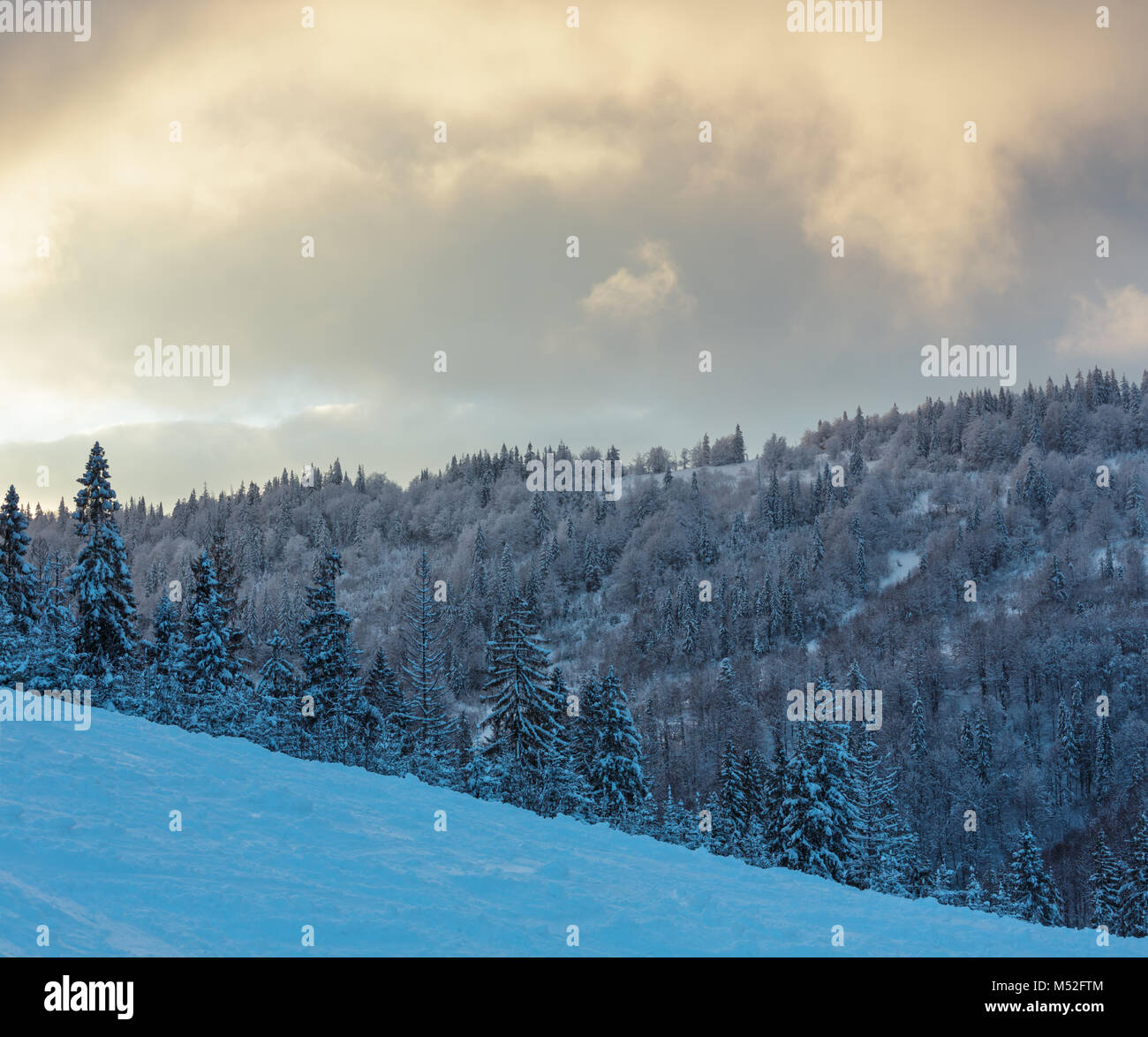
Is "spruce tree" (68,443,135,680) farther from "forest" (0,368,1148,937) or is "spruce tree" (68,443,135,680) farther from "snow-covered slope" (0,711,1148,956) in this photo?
"snow-covered slope" (0,711,1148,956)

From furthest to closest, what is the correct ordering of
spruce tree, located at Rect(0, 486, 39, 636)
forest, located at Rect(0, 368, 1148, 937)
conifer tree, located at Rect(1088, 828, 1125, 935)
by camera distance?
conifer tree, located at Rect(1088, 828, 1125, 935), spruce tree, located at Rect(0, 486, 39, 636), forest, located at Rect(0, 368, 1148, 937)

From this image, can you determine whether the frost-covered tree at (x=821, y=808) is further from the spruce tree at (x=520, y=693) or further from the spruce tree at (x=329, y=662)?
the spruce tree at (x=329, y=662)

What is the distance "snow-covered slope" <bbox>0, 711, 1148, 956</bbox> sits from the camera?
875cm

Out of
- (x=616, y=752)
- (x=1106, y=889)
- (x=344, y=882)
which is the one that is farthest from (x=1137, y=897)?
(x=344, y=882)

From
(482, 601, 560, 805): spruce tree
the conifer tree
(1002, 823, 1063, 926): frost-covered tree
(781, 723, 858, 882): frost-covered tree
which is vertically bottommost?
the conifer tree

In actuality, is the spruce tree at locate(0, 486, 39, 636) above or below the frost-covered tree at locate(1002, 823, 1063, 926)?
above

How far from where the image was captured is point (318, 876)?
1077 cm

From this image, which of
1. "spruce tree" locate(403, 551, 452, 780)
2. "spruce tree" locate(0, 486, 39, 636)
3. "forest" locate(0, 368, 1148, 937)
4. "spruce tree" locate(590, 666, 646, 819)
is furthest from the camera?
"spruce tree" locate(403, 551, 452, 780)

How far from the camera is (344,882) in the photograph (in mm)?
10680

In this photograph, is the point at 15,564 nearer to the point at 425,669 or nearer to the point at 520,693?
the point at 425,669

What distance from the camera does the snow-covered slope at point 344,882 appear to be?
875cm

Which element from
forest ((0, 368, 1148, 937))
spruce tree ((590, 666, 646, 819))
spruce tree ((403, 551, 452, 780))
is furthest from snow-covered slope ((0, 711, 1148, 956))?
spruce tree ((403, 551, 452, 780))
